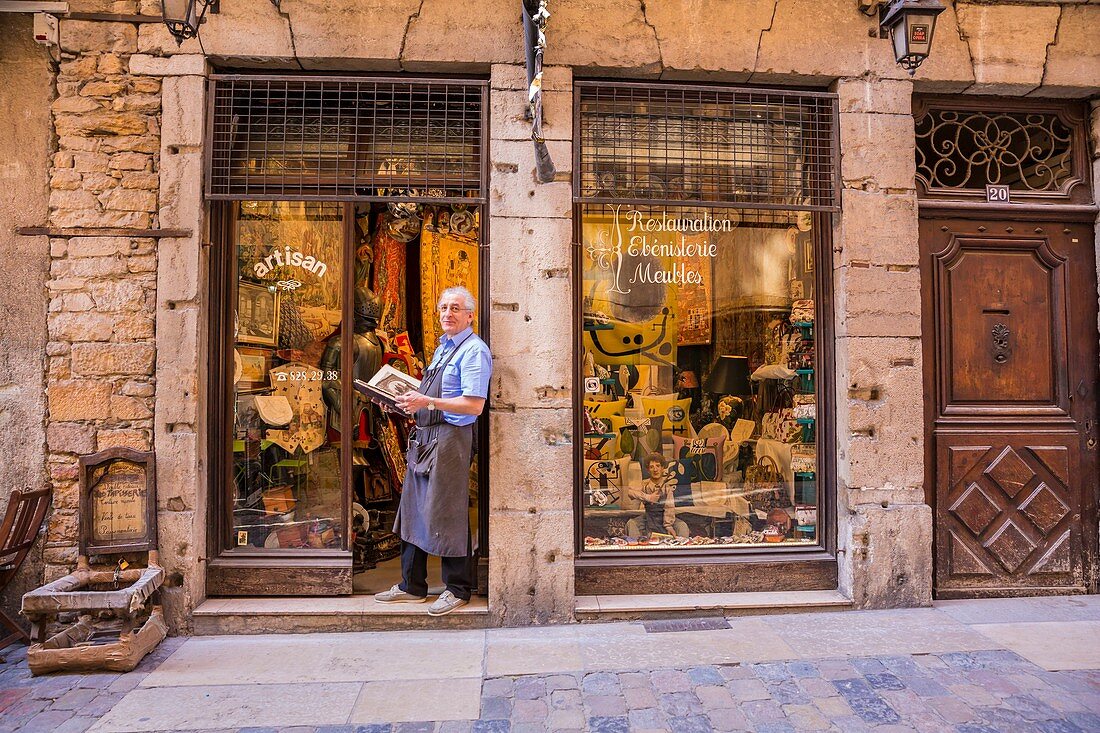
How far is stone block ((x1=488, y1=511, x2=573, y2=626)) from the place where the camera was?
13.9ft

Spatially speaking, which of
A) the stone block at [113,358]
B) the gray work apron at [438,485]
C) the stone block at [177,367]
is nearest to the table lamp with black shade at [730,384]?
the gray work apron at [438,485]

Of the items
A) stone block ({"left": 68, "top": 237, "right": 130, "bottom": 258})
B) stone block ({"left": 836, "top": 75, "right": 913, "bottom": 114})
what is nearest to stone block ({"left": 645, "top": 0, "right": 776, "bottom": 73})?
stone block ({"left": 836, "top": 75, "right": 913, "bottom": 114})

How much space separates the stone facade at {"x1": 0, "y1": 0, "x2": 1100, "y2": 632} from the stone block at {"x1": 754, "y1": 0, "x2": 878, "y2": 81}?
1 cm

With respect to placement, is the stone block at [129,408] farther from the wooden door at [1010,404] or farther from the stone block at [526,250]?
the wooden door at [1010,404]

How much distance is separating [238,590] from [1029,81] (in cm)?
656

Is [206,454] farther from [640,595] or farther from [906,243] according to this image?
[906,243]

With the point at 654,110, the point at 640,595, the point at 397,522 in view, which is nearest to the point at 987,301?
the point at 654,110

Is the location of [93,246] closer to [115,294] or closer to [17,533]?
[115,294]

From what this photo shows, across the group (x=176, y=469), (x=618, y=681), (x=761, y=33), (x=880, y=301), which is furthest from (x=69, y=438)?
(x=880, y=301)

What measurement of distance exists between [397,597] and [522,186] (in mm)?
2856

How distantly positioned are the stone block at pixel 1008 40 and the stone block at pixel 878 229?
3.60 feet

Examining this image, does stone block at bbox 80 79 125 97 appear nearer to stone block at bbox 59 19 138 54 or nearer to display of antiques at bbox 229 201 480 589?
stone block at bbox 59 19 138 54

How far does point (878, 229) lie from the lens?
4.61 meters

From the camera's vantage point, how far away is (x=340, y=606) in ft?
14.1
